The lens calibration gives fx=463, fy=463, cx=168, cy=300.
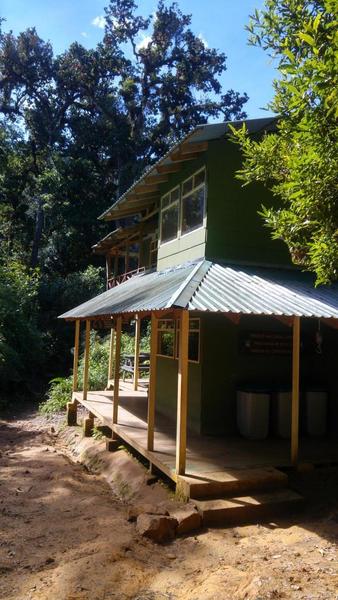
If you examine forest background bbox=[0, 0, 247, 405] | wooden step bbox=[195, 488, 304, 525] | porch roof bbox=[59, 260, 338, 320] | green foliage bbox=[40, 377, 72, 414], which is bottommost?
green foliage bbox=[40, 377, 72, 414]

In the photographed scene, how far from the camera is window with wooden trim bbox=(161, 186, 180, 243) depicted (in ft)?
34.4

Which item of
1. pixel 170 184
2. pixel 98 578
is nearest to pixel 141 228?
pixel 170 184

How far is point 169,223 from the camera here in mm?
10977

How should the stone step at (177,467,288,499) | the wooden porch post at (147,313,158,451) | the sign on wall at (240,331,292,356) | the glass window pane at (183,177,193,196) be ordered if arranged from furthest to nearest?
the glass window pane at (183,177,193,196)
the sign on wall at (240,331,292,356)
the wooden porch post at (147,313,158,451)
the stone step at (177,467,288,499)

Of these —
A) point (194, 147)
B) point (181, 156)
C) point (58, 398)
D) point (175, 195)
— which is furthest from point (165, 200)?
point (58, 398)

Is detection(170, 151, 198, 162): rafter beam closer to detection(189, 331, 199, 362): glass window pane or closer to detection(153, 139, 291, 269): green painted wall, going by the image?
detection(153, 139, 291, 269): green painted wall

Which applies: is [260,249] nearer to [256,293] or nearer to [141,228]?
[256,293]

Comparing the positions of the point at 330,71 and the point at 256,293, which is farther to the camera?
the point at 256,293

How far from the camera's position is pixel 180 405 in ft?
19.4

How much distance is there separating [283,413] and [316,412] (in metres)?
0.72

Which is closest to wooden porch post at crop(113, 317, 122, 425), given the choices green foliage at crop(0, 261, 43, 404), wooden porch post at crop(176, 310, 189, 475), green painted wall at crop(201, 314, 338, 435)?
green painted wall at crop(201, 314, 338, 435)

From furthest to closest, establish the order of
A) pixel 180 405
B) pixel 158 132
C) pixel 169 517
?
pixel 158 132 < pixel 180 405 < pixel 169 517

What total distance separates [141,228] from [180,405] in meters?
9.99

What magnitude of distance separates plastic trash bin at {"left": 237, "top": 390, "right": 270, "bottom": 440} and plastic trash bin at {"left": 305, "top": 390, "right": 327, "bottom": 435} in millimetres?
899
